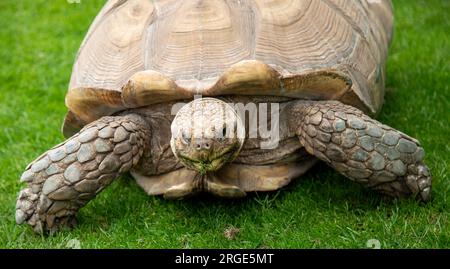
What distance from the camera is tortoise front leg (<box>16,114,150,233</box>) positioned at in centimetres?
367

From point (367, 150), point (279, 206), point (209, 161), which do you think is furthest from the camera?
point (279, 206)

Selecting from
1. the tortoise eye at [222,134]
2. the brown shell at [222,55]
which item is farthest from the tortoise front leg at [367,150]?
the tortoise eye at [222,134]

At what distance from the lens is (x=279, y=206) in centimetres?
386

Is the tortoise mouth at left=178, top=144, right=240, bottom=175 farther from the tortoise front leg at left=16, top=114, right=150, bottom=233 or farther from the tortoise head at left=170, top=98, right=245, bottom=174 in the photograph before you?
the tortoise front leg at left=16, top=114, right=150, bottom=233

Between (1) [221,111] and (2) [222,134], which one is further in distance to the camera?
(1) [221,111]

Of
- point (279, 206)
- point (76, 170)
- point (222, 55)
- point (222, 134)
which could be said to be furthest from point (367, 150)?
point (76, 170)

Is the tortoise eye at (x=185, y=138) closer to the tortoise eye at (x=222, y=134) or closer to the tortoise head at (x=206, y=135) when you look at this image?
the tortoise head at (x=206, y=135)

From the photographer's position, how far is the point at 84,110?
13.3 feet

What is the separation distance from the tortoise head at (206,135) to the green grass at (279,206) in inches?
17.3

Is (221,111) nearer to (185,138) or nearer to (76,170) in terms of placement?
(185,138)

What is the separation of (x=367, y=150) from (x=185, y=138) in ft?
3.16

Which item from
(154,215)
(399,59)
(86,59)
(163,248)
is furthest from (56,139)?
(399,59)

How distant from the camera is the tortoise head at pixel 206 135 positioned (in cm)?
335

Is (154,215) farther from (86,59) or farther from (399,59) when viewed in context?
(399,59)
